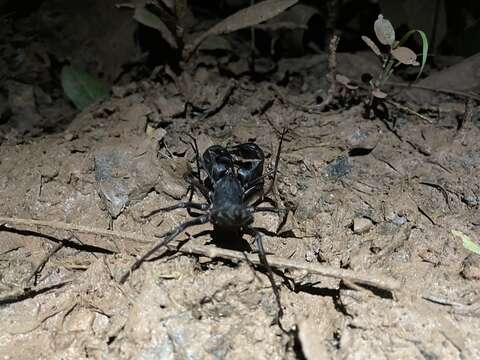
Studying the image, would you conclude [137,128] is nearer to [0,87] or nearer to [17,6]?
[0,87]

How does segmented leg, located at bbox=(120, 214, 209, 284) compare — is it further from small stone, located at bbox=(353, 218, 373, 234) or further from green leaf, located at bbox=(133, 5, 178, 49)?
green leaf, located at bbox=(133, 5, 178, 49)

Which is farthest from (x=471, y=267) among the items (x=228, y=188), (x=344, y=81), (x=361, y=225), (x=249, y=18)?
(x=249, y=18)

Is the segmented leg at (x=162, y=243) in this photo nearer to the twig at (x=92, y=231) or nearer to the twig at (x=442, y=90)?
the twig at (x=92, y=231)

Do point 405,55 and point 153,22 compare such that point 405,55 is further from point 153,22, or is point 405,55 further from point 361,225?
point 153,22

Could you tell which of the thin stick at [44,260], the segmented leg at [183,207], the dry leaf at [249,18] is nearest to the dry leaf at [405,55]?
the dry leaf at [249,18]

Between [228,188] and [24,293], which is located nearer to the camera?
[24,293]

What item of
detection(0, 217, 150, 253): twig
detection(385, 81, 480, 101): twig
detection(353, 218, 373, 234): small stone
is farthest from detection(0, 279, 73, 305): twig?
detection(385, 81, 480, 101): twig
